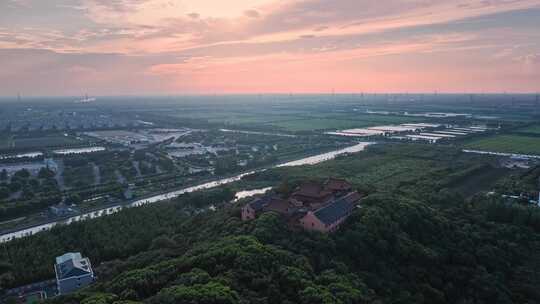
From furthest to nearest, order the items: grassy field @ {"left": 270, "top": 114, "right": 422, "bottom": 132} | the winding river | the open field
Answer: grassy field @ {"left": 270, "top": 114, "right": 422, "bottom": 132} < the open field < the winding river

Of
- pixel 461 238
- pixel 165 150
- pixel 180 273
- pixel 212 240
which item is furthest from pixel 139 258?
pixel 165 150

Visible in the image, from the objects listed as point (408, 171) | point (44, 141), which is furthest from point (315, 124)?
point (44, 141)

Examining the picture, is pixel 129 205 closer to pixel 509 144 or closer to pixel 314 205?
pixel 314 205

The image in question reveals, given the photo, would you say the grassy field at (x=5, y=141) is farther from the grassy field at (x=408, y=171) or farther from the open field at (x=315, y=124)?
the open field at (x=315, y=124)

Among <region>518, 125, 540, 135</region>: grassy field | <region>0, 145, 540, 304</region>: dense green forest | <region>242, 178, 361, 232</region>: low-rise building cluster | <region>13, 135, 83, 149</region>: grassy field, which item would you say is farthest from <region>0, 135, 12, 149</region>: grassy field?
<region>518, 125, 540, 135</region>: grassy field

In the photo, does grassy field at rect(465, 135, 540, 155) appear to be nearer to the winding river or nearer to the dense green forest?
the winding river

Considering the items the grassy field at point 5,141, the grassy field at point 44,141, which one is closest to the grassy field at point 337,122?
the grassy field at point 44,141
